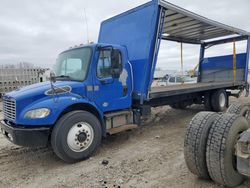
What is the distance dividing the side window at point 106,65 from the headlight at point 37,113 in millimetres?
1347

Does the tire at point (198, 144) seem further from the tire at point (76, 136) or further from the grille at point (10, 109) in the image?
the grille at point (10, 109)

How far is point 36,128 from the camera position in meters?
3.97

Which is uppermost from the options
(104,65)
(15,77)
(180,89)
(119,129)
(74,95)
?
(104,65)

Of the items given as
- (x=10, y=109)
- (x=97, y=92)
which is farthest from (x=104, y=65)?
(x=10, y=109)

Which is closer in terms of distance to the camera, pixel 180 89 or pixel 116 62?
pixel 116 62

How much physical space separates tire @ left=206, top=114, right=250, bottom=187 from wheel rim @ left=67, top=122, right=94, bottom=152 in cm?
230

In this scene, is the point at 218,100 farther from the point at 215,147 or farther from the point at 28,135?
the point at 28,135

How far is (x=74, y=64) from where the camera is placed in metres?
4.93

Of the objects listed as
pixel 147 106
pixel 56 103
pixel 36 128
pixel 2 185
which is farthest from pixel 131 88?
pixel 2 185

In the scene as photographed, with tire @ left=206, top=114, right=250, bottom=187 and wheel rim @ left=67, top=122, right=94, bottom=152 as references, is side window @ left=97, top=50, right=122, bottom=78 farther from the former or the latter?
tire @ left=206, top=114, right=250, bottom=187

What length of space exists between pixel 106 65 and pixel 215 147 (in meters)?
2.84

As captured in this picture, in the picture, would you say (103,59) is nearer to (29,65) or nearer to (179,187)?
(179,187)

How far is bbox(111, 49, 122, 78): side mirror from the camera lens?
4.90 m

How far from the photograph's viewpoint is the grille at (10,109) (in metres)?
4.02
